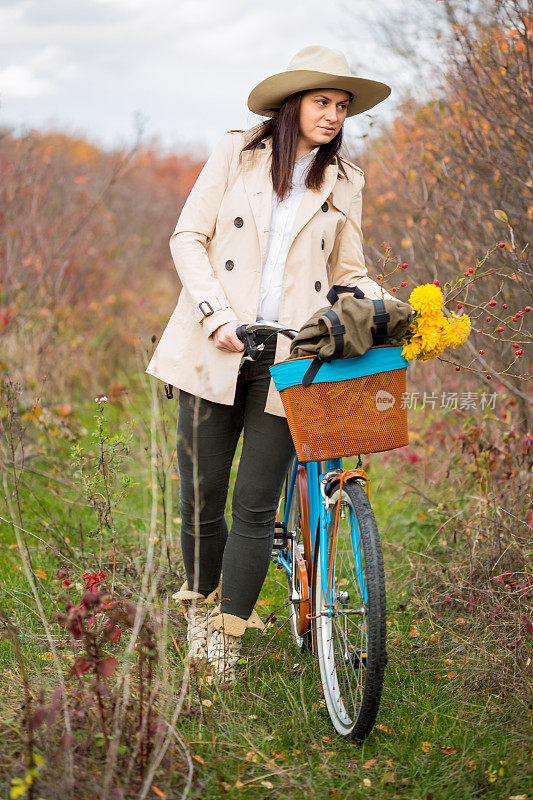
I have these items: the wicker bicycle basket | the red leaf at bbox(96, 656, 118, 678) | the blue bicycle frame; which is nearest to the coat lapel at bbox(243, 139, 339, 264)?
the wicker bicycle basket

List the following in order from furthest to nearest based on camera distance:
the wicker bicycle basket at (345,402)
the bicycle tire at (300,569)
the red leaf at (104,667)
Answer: the bicycle tire at (300,569) < the wicker bicycle basket at (345,402) < the red leaf at (104,667)

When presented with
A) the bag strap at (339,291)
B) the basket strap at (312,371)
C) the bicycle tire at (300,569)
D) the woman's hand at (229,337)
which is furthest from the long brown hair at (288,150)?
the bicycle tire at (300,569)

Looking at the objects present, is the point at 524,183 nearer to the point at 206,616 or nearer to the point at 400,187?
the point at 400,187

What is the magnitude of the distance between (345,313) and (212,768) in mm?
1412

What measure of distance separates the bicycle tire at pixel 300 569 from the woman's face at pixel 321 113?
1.27 metres

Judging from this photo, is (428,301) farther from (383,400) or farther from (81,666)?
(81,666)

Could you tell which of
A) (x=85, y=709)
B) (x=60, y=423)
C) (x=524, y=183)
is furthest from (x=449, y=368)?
(x=85, y=709)

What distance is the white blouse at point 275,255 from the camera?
293 cm

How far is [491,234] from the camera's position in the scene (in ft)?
14.9

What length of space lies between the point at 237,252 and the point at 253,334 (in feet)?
1.23

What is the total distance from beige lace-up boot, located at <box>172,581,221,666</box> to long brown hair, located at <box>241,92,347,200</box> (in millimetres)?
1490

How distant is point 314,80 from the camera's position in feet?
9.23

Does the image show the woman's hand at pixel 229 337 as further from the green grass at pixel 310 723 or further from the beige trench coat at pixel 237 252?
the green grass at pixel 310 723

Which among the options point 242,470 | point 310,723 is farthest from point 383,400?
point 310,723
